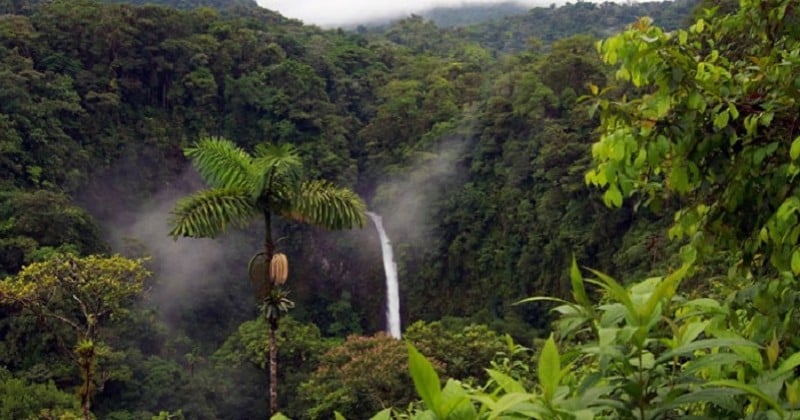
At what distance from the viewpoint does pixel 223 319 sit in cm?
2086

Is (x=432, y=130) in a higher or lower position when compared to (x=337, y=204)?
lower

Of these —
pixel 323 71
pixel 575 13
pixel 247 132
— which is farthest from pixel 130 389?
pixel 575 13

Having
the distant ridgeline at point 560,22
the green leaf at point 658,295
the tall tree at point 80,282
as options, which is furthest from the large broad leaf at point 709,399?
the distant ridgeline at point 560,22

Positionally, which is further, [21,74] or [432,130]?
[432,130]

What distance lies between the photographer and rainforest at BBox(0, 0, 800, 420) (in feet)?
3.68

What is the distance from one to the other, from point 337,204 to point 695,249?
17.3 ft

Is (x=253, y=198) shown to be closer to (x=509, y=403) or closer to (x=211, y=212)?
(x=211, y=212)

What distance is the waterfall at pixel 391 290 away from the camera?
21.4 metres

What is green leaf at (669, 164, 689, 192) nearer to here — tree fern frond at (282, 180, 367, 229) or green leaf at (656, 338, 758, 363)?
green leaf at (656, 338, 758, 363)

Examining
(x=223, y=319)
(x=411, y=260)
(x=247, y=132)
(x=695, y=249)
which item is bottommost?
(x=223, y=319)

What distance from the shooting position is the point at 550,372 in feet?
2.82

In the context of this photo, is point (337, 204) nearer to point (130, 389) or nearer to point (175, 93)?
point (130, 389)

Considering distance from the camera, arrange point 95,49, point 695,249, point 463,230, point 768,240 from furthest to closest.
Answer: point 95,49 < point 463,230 < point 695,249 < point 768,240

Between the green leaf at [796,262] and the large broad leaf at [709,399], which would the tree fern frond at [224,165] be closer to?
the green leaf at [796,262]
